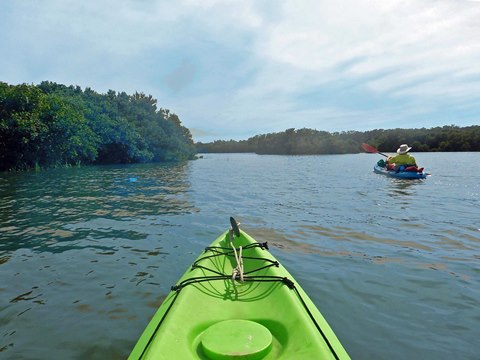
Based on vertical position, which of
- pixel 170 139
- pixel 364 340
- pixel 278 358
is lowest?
pixel 364 340

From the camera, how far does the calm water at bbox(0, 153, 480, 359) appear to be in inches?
159

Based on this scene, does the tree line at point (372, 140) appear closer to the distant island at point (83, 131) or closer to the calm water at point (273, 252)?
the distant island at point (83, 131)

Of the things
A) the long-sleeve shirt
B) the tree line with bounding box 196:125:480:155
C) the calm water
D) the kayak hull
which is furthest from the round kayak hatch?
the tree line with bounding box 196:125:480:155

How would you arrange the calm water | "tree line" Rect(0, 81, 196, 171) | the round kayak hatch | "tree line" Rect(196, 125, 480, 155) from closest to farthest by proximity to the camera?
the round kayak hatch, the calm water, "tree line" Rect(0, 81, 196, 171), "tree line" Rect(196, 125, 480, 155)

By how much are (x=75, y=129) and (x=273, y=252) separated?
3295cm

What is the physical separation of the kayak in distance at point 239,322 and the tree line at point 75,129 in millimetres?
31505

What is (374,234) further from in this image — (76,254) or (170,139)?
(170,139)

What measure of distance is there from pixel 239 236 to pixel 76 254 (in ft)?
12.7

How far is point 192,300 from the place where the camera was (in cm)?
382

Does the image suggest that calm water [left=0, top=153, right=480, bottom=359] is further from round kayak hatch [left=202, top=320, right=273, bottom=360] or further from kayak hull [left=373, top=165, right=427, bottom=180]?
kayak hull [left=373, top=165, right=427, bottom=180]

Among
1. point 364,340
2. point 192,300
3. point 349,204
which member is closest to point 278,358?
point 192,300

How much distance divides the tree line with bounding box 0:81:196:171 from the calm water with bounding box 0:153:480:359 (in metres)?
20.8

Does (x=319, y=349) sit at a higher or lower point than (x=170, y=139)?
lower

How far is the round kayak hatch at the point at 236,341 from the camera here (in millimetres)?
2857
